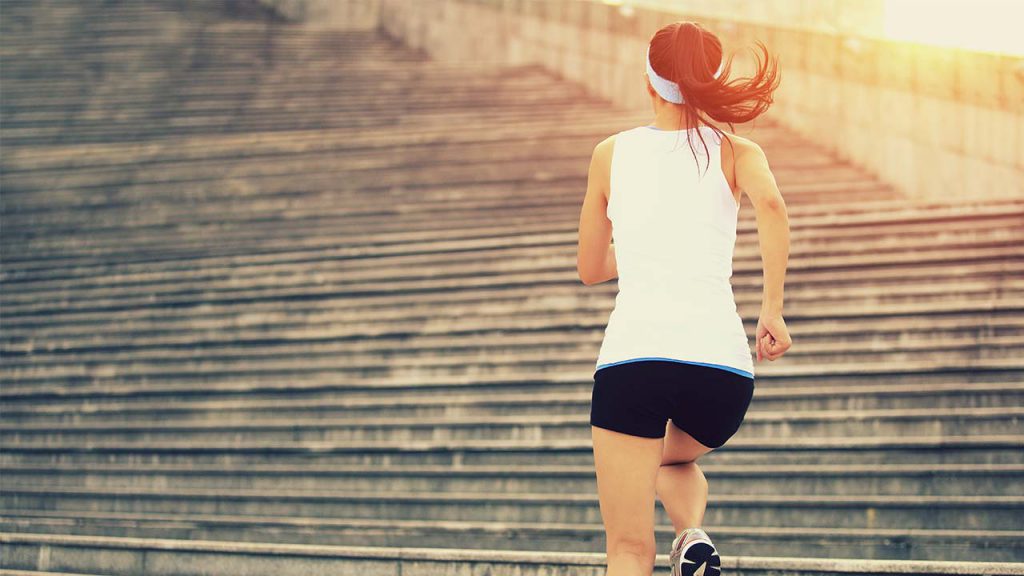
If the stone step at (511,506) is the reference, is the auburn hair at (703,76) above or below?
above

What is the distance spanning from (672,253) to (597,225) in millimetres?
238

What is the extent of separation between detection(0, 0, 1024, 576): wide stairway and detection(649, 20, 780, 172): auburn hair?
5.39 feet

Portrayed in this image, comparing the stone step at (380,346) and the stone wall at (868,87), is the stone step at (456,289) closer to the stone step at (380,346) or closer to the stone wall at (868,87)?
the stone step at (380,346)

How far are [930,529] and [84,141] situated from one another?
33.5ft

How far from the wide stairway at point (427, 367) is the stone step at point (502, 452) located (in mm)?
14

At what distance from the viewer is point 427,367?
7.58m

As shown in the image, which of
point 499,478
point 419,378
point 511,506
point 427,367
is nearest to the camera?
point 511,506

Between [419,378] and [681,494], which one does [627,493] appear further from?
[419,378]

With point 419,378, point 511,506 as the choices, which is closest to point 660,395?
point 511,506

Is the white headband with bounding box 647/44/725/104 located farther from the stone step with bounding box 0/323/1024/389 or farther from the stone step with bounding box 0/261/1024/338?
the stone step with bounding box 0/261/1024/338

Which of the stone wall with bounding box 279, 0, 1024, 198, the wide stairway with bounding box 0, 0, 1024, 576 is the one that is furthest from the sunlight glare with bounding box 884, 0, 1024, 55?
the wide stairway with bounding box 0, 0, 1024, 576

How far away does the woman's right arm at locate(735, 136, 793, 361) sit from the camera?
252 cm

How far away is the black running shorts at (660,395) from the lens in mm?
2432

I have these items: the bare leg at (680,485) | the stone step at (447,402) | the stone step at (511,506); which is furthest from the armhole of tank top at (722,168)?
the stone step at (447,402)
